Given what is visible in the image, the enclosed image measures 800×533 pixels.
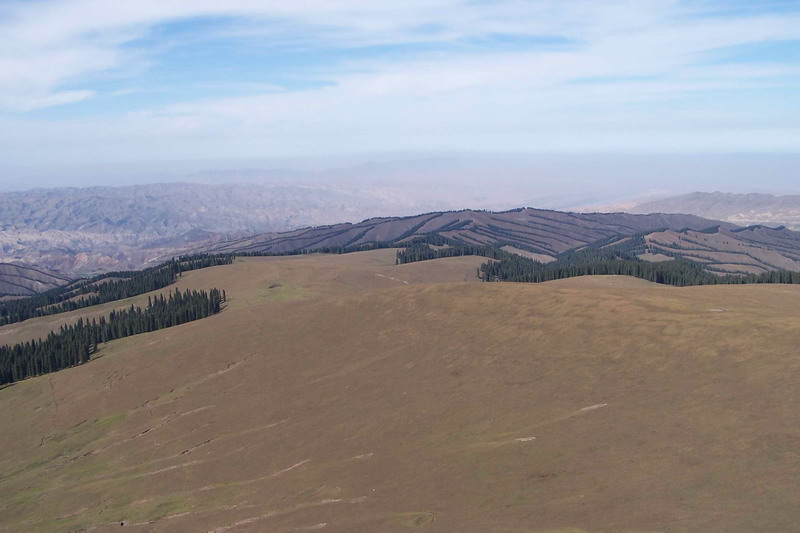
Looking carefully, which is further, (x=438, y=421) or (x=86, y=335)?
(x=86, y=335)

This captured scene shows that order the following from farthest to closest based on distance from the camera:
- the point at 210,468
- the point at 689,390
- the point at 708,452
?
the point at 210,468 < the point at 689,390 < the point at 708,452

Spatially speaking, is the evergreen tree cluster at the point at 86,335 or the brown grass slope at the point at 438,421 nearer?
the brown grass slope at the point at 438,421

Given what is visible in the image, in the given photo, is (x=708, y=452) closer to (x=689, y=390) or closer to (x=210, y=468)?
(x=689, y=390)

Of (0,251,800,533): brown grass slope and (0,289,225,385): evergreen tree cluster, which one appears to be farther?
(0,289,225,385): evergreen tree cluster

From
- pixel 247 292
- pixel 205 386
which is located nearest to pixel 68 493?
pixel 205 386
